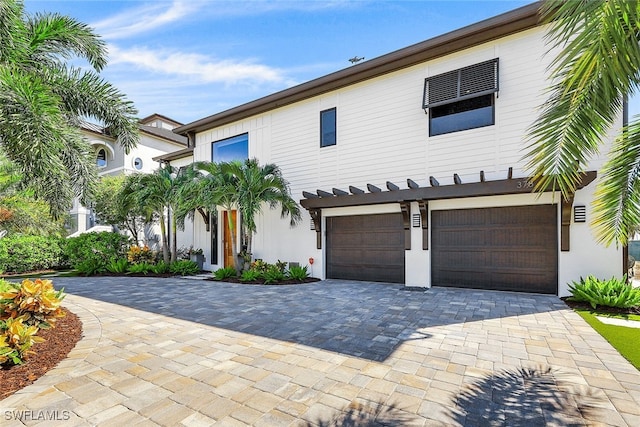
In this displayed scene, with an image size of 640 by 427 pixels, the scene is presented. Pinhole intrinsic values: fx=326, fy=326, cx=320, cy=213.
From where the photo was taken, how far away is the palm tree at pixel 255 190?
9586 mm

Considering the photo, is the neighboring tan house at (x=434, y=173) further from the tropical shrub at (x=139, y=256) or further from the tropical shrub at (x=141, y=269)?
the tropical shrub at (x=139, y=256)

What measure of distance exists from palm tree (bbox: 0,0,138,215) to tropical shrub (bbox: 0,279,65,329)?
79.0 inches

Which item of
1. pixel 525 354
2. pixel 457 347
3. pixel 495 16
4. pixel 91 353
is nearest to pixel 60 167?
pixel 91 353

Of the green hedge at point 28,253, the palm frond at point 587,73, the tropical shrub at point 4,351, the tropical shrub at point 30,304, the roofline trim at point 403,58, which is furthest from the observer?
the green hedge at point 28,253

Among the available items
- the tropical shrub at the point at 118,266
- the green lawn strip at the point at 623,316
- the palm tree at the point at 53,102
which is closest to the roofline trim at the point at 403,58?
the palm tree at the point at 53,102

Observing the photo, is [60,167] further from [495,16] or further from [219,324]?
[495,16]

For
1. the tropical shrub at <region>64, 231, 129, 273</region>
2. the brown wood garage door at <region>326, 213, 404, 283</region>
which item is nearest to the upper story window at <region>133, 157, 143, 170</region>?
the tropical shrub at <region>64, 231, 129, 273</region>

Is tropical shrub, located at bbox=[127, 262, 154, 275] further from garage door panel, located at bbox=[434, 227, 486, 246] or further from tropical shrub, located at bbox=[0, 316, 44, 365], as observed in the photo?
garage door panel, located at bbox=[434, 227, 486, 246]

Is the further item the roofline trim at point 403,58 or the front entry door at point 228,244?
the front entry door at point 228,244

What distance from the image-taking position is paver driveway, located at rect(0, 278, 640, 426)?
266cm

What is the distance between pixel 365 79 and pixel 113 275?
11.0 metres

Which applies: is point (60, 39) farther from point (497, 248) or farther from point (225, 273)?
point (497, 248)

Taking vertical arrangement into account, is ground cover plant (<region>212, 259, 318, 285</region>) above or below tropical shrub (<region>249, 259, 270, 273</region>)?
below

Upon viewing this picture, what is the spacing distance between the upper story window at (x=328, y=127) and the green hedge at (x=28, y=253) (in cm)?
1218
